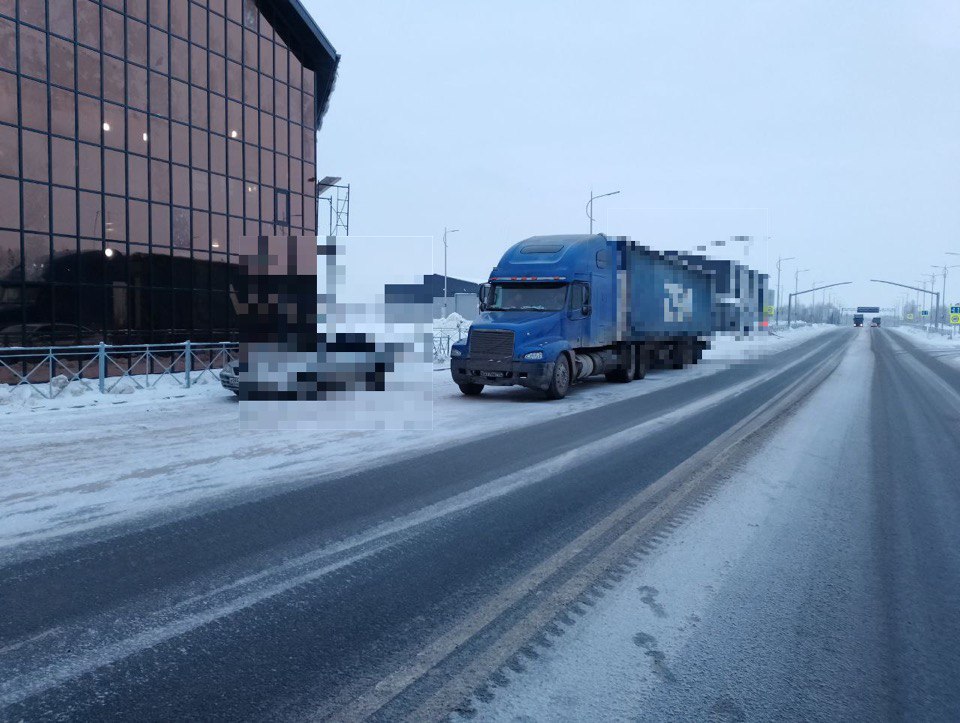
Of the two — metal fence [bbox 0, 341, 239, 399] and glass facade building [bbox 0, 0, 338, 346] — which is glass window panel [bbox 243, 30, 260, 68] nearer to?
glass facade building [bbox 0, 0, 338, 346]

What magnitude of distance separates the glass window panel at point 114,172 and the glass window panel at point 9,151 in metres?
2.49

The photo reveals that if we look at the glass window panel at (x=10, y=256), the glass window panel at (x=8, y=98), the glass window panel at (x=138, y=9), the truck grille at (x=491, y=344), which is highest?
the glass window panel at (x=138, y=9)

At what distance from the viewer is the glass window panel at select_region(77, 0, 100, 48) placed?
67.1 feet

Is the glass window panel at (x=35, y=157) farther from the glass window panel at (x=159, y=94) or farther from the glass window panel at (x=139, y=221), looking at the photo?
the glass window panel at (x=159, y=94)

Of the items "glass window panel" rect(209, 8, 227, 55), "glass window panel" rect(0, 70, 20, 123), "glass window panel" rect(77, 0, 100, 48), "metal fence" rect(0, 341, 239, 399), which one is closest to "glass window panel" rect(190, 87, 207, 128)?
"glass window panel" rect(209, 8, 227, 55)

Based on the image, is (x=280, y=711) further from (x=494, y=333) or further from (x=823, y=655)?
(x=494, y=333)

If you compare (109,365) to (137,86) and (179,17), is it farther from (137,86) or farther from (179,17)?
(179,17)

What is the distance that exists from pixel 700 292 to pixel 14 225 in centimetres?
2260

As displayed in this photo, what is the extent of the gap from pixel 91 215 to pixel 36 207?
1.54 meters

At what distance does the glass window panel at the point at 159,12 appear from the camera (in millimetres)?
22625

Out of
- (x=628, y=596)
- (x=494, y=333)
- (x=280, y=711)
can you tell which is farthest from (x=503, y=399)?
(x=280, y=711)

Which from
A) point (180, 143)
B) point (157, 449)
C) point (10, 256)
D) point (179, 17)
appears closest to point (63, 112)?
point (180, 143)

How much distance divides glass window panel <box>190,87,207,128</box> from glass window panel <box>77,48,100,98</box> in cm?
342

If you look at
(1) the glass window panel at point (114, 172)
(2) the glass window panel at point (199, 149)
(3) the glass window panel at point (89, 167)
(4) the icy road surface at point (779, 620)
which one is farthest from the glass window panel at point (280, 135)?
(4) the icy road surface at point (779, 620)
